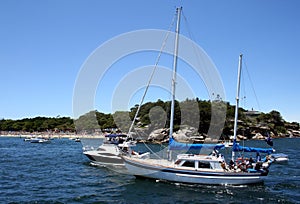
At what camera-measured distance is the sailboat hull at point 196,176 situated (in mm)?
30750

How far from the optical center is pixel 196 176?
3080 centimetres

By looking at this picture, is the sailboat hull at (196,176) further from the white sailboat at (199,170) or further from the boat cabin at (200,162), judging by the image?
the boat cabin at (200,162)

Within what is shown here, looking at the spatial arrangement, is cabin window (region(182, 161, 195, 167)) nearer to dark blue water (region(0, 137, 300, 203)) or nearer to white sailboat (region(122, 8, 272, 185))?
white sailboat (region(122, 8, 272, 185))

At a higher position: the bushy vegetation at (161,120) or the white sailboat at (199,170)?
the bushy vegetation at (161,120)

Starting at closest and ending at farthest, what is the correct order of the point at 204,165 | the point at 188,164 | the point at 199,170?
the point at 199,170 < the point at 204,165 < the point at 188,164

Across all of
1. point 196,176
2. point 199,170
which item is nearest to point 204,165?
point 199,170

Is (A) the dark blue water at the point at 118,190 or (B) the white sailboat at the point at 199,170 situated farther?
(B) the white sailboat at the point at 199,170

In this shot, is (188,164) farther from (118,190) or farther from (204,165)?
(118,190)

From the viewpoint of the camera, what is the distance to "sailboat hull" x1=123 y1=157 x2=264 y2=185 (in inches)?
1211

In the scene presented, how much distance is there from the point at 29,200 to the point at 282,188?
2577 cm

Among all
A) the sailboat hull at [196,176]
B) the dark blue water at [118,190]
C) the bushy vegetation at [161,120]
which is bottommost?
the dark blue water at [118,190]

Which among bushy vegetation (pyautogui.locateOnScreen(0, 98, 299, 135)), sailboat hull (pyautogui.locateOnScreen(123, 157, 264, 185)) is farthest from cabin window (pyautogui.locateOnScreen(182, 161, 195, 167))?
bushy vegetation (pyautogui.locateOnScreen(0, 98, 299, 135))

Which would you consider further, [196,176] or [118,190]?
[196,176]

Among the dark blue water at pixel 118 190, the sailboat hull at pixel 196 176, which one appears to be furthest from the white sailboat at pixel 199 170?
the dark blue water at pixel 118 190
